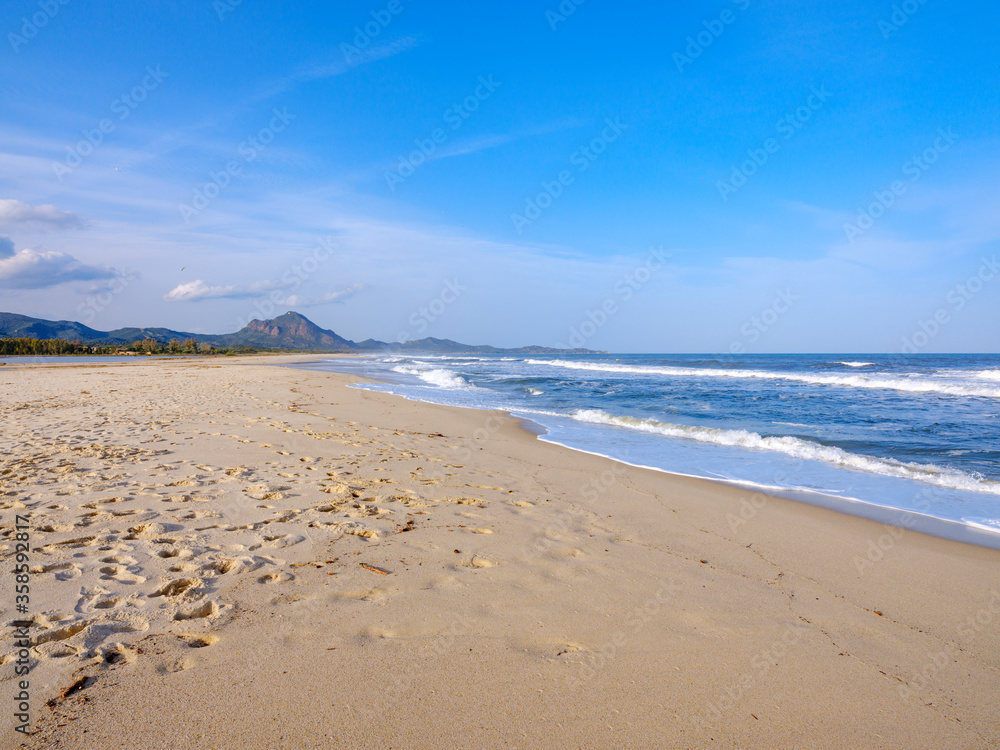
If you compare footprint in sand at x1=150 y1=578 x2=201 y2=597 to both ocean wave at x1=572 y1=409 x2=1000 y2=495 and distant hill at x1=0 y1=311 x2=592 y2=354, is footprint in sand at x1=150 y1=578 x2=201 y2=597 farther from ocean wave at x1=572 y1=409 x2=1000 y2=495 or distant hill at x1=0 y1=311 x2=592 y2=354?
distant hill at x1=0 y1=311 x2=592 y2=354

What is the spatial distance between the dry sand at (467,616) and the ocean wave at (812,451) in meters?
3.05

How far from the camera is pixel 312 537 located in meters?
3.87

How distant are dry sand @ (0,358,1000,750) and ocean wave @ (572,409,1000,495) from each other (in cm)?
305

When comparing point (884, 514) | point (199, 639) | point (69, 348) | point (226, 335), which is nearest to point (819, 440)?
point (884, 514)

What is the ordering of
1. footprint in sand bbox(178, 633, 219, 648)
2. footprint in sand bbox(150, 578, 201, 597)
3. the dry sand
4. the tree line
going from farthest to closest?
the tree line, footprint in sand bbox(150, 578, 201, 597), footprint in sand bbox(178, 633, 219, 648), the dry sand

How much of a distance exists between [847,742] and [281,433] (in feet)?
26.5

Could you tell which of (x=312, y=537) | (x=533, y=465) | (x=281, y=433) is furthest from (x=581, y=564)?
(x=281, y=433)

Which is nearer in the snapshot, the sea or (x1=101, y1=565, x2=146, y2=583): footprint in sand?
(x1=101, y1=565, x2=146, y2=583): footprint in sand

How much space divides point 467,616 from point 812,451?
342 inches

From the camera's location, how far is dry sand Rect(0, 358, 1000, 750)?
6.82 ft

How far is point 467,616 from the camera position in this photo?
9.43 ft

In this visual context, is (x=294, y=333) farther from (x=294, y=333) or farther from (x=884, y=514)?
(x=884, y=514)

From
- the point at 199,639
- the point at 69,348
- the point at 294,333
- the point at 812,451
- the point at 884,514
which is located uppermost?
the point at 294,333

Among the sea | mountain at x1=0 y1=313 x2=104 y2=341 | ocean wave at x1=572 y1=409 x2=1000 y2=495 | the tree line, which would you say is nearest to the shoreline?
the sea
